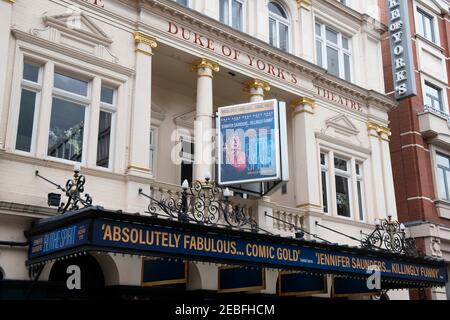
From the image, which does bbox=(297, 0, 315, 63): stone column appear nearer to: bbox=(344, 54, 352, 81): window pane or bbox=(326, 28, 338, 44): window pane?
bbox=(326, 28, 338, 44): window pane

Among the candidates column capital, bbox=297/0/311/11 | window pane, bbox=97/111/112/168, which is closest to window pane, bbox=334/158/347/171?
column capital, bbox=297/0/311/11

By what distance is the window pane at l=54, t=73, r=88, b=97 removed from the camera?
13211 millimetres

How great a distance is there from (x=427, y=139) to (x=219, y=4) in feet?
36.6

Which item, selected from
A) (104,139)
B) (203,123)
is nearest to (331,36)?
(203,123)

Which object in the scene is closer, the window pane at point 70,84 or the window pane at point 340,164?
the window pane at point 70,84

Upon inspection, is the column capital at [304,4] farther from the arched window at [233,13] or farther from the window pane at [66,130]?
the window pane at [66,130]

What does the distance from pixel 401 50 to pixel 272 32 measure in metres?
5.94

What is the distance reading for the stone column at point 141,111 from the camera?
13656mm

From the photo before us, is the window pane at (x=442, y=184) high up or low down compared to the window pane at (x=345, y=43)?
down

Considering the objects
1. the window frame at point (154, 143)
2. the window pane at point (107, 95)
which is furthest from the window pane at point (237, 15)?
the window pane at point (107, 95)

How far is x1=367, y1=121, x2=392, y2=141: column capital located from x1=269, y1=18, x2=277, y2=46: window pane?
4.69 m

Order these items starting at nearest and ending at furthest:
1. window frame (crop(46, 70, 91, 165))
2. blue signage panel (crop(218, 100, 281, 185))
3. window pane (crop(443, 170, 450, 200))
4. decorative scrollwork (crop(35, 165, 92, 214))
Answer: decorative scrollwork (crop(35, 165, 92, 214))
window frame (crop(46, 70, 91, 165))
blue signage panel (crop(218, 100, 281, 185))
window pane (crop(443, 170, 450, 200))

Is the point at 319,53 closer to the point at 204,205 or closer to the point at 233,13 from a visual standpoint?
the point at 233,13
